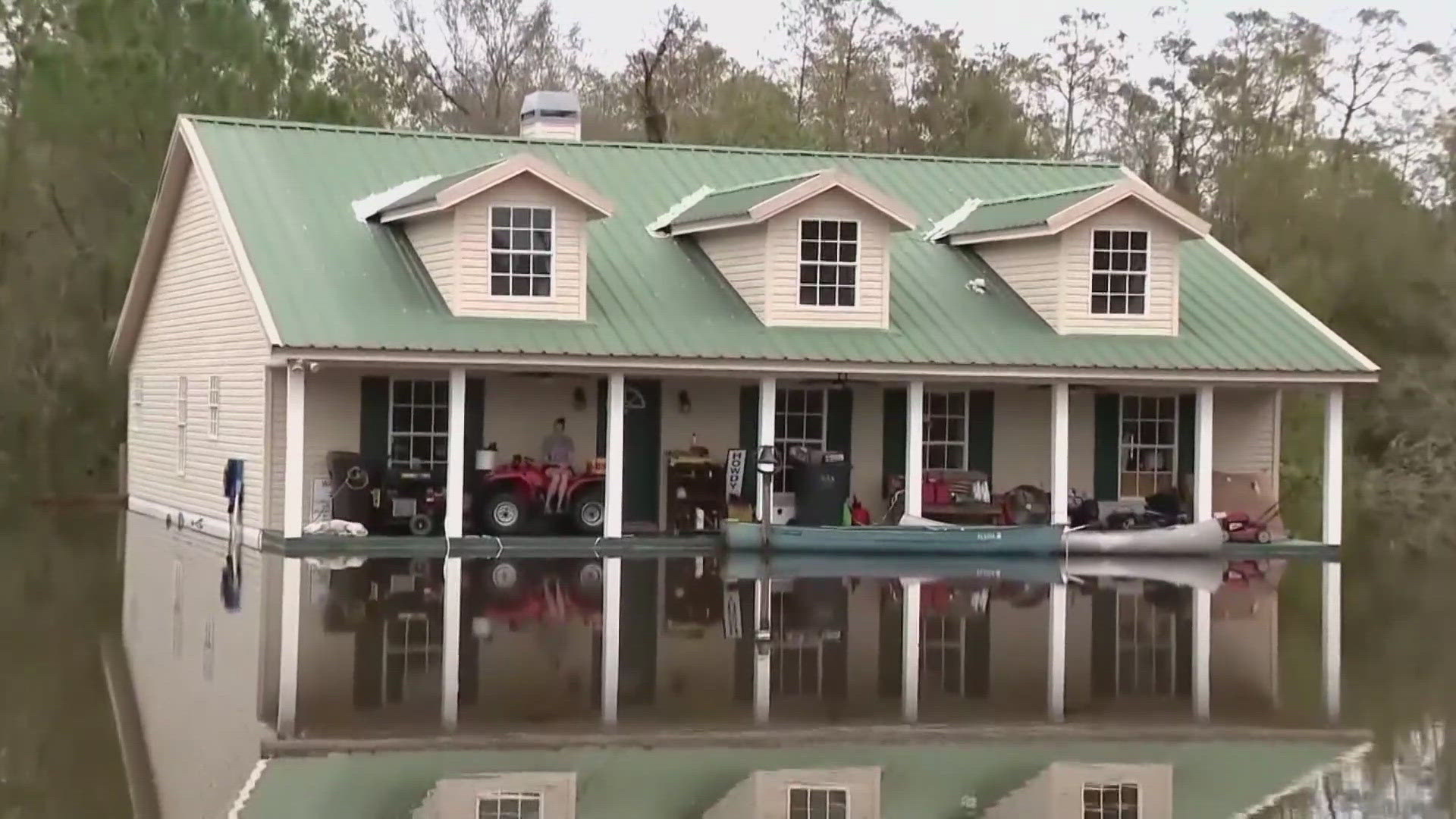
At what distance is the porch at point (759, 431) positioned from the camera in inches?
931

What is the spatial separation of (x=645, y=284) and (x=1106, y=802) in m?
16.6

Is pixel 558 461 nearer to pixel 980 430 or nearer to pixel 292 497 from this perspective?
pixel 292 497

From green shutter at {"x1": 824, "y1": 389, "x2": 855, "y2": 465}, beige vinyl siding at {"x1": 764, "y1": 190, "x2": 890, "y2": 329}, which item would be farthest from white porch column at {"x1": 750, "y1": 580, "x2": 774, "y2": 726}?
green shutter at {"x1": 824, "y1": 389, "x2": 855, "y2": 465}

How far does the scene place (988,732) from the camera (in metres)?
12.3

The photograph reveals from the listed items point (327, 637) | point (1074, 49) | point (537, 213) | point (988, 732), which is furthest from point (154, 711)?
point (1074, 49)

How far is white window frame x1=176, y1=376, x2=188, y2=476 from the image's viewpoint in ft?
93.6

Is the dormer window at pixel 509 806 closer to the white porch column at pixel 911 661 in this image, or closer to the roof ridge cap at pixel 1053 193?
the white porch column at pixel 911 661

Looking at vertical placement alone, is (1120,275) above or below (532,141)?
below

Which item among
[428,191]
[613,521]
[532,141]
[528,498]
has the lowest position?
[613,521]

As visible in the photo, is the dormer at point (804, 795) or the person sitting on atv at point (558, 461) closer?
the dormer at point (804, 795)

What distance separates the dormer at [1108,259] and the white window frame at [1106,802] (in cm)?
1651

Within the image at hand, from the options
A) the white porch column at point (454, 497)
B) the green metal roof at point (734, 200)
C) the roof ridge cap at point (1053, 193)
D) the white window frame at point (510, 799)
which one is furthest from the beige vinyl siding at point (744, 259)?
the white window frame at point (510, 799)

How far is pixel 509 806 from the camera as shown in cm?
978

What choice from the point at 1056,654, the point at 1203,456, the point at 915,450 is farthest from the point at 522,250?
the point at 1056,654
